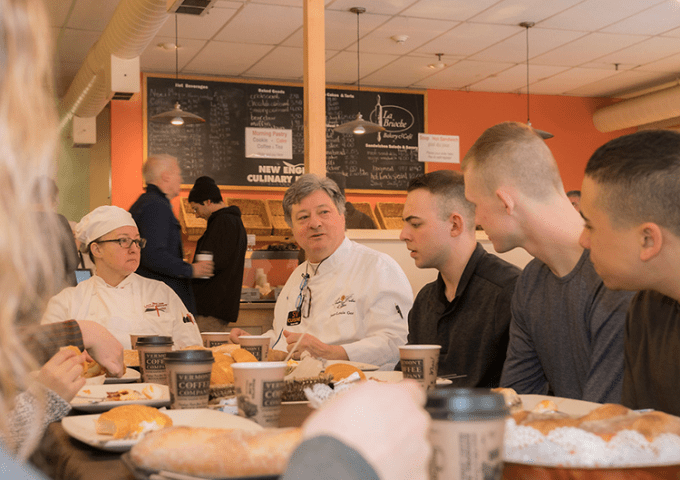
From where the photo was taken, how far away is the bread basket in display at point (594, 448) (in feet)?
2.34

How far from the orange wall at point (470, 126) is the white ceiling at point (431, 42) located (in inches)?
10.3

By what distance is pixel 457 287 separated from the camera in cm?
227

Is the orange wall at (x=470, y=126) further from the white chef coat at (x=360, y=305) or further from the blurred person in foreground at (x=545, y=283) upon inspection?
the blurred person in foreground at (x=545, y=283)

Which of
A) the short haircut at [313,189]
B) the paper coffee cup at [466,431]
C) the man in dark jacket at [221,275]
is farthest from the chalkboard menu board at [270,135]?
the paper coffee cup at [466,431]

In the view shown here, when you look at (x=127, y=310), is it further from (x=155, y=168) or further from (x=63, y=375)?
(x=63, y=375)

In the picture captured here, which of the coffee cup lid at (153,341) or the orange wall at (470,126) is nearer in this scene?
the coffee cup lid at (153,341)

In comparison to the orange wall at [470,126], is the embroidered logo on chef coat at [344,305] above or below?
below

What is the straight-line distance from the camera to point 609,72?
7.92m

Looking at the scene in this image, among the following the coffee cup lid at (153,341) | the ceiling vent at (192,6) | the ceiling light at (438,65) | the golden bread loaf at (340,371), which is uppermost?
the ceiling light at (438,65)

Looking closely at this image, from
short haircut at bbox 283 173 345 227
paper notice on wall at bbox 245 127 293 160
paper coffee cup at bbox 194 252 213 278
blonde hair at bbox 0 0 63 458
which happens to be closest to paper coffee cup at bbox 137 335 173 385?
blonde hair at bbox 0 0 63 458

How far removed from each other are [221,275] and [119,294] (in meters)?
1.61

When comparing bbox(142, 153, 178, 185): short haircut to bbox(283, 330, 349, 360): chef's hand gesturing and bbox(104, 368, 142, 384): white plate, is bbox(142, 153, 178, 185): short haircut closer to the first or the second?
bbox(283, 330, 349, 360): chef's hand gesturing

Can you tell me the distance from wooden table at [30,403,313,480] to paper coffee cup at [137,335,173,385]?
0.52 m

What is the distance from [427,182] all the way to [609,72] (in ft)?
20.6
